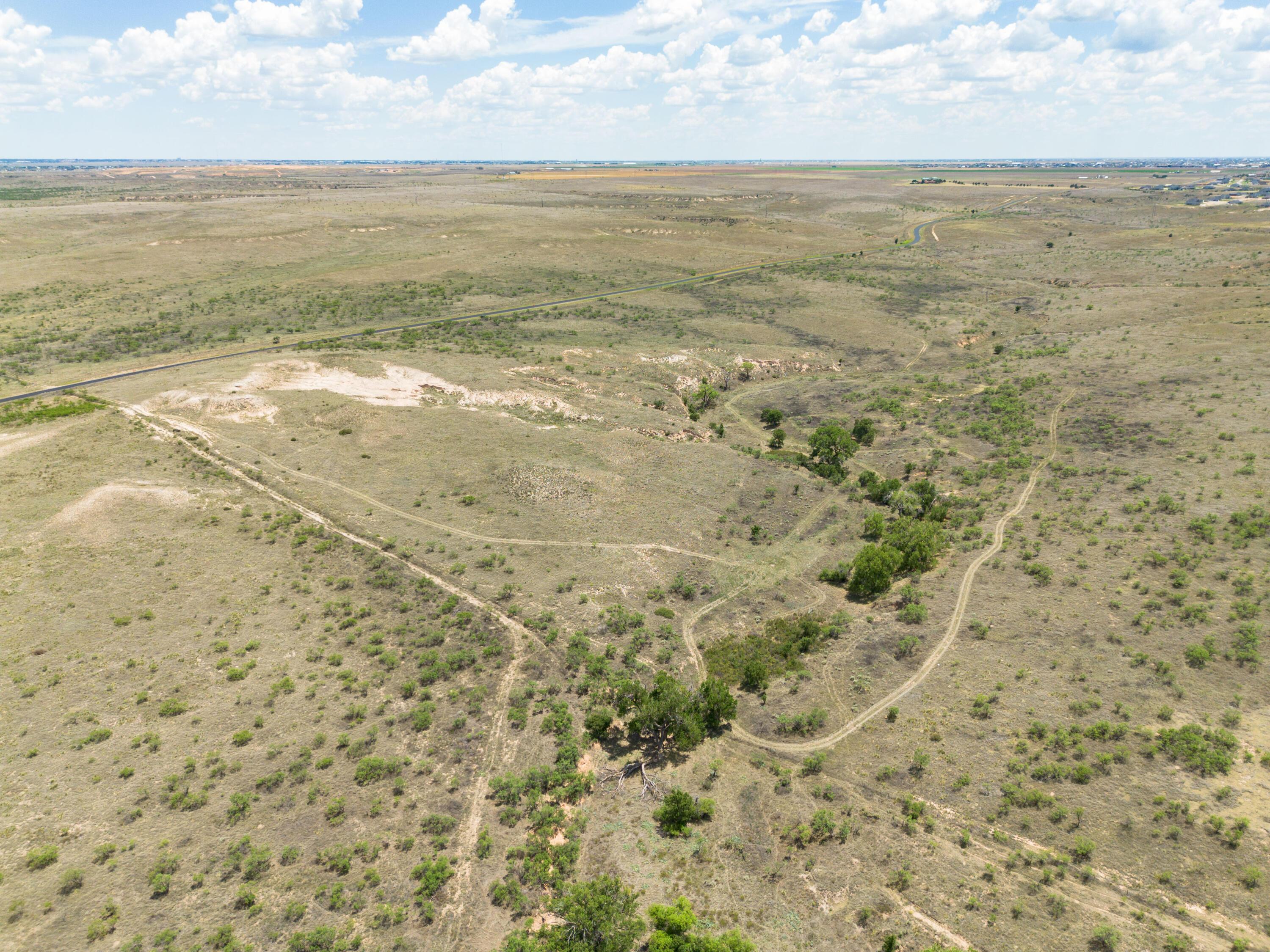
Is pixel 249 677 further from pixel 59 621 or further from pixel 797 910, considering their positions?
pixel 797 910

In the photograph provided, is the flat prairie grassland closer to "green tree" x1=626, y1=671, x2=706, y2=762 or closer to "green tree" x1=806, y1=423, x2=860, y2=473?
"green tree" x1=626, y1=671, x2=706, y2=762

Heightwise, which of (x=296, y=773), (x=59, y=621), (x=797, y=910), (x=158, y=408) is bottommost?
(x=797, y=910)

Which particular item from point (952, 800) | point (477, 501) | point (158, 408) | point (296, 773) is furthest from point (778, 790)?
point (158, 408)

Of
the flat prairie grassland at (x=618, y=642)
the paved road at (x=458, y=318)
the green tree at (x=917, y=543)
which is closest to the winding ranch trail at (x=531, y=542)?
the flat prairie grassland at (x=618, y=642)

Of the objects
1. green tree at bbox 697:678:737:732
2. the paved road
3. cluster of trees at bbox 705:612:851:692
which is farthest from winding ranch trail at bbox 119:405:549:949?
the paved road

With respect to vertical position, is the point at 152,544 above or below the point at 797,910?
above

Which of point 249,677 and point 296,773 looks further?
point 249,677

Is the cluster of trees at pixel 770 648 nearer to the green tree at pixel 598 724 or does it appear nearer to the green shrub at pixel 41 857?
the green tree at pixel 598 724
